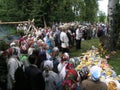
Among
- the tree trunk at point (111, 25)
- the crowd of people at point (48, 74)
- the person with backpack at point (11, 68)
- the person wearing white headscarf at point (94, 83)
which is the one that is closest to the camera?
the person wearing white headscarf at point (94, 83)

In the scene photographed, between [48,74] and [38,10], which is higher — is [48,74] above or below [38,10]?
above

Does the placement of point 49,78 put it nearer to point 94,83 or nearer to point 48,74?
point 48,74

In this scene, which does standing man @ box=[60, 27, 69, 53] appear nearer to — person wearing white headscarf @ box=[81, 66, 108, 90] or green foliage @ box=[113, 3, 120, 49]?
green foliage @ box=[113, 3, 120, 49]

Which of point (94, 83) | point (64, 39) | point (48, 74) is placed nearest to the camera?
point (94, 83)

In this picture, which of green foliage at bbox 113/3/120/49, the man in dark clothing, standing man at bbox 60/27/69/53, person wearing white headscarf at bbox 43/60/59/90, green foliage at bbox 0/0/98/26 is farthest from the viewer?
green foliage at bbox 0/0/98/26

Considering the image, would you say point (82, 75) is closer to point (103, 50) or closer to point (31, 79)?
point (31, 79)

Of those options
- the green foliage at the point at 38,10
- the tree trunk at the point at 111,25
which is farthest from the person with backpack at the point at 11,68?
the green foliage at the point at 38,10

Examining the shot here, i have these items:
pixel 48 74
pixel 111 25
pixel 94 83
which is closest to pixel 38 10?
pixel 111 25

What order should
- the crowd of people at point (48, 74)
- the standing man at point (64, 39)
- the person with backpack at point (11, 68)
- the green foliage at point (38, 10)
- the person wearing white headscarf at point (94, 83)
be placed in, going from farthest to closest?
1. the green foliage at point (38, 10)
2. the standing man at point (64, 39)
3. the person with backpack at point (11, 68)
4. the crowd of people at point (48, 74)
5. the person wearing white headscarf at point (94, 83)

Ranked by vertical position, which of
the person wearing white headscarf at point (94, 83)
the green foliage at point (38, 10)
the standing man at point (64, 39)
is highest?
the person wearing white headscarf at point (94, 83)

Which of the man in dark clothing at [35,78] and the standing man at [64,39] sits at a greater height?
the man in dark clothing at [35,78]

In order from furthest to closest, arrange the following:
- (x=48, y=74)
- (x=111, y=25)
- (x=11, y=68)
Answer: (x=111, y=25) < (x=11, y=68) < (x=48, y=74)

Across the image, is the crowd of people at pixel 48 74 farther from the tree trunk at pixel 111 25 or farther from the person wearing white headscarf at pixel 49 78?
the tree trunk at pixel 111 25


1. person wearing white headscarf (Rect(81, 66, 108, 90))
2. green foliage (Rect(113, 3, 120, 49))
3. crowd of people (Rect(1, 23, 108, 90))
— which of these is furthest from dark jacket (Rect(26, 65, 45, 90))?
green foliage (Rect(113, 3, 120, 49))
